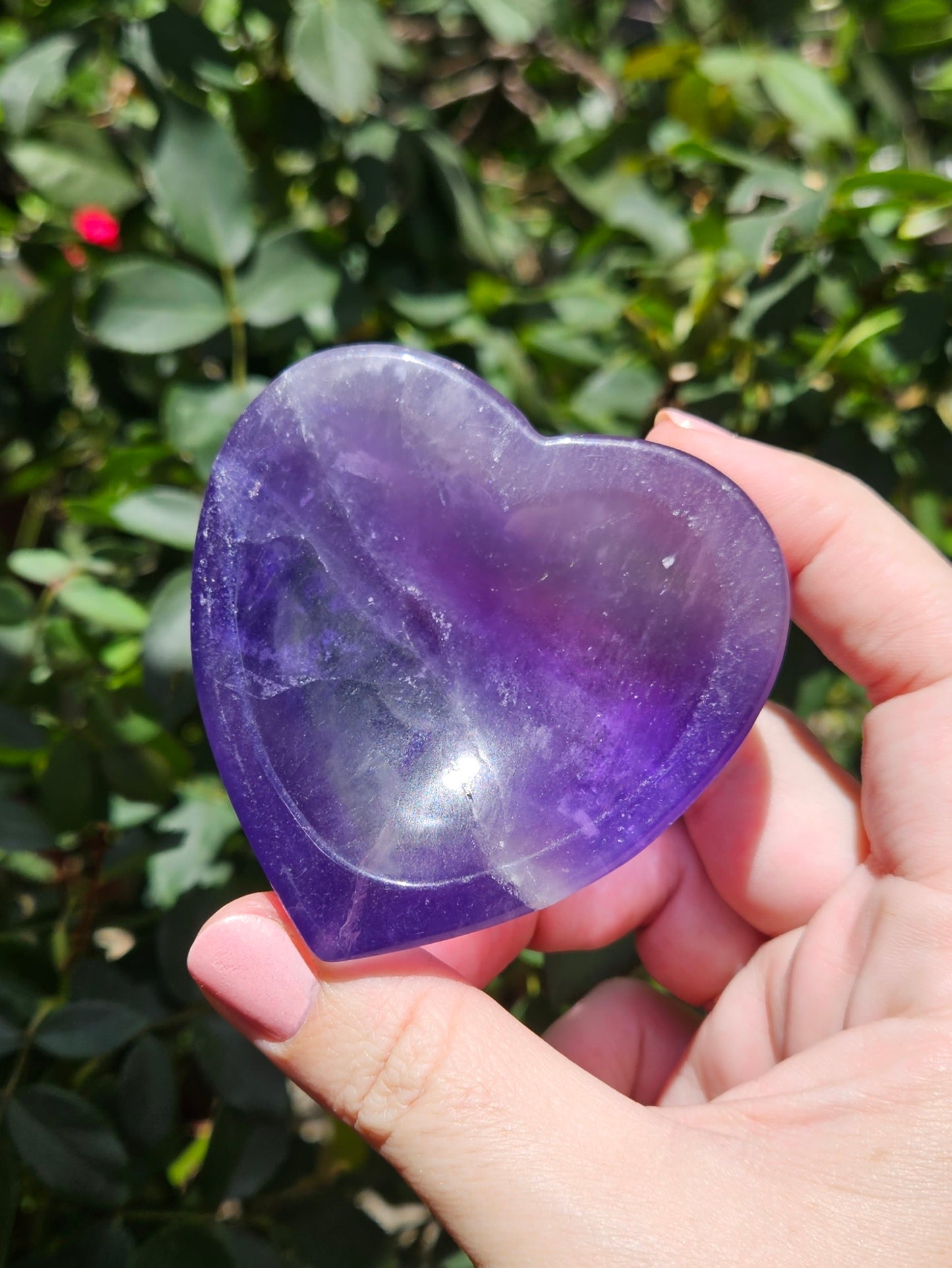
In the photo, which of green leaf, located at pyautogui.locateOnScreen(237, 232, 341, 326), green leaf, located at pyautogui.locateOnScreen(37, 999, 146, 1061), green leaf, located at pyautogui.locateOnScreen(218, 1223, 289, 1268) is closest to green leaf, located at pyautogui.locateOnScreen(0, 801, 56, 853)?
green leaf, located at pyautogui.locateOnScreen(37, 999, 146, 1061)

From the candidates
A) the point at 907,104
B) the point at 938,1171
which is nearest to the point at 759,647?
the point at 938,1171

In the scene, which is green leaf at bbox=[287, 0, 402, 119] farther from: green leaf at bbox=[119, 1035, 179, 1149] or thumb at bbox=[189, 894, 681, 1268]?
green leaf at bbox=[119, 1035, 179, 1149]

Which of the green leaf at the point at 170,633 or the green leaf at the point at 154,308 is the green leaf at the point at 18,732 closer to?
the green leaf at the point at 170,633

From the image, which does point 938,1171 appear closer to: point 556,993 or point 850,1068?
point 850,1068

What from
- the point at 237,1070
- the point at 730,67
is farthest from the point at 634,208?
the point at 237,1070

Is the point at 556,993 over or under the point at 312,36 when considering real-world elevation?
under

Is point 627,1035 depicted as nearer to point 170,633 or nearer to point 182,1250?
point 182,1250
